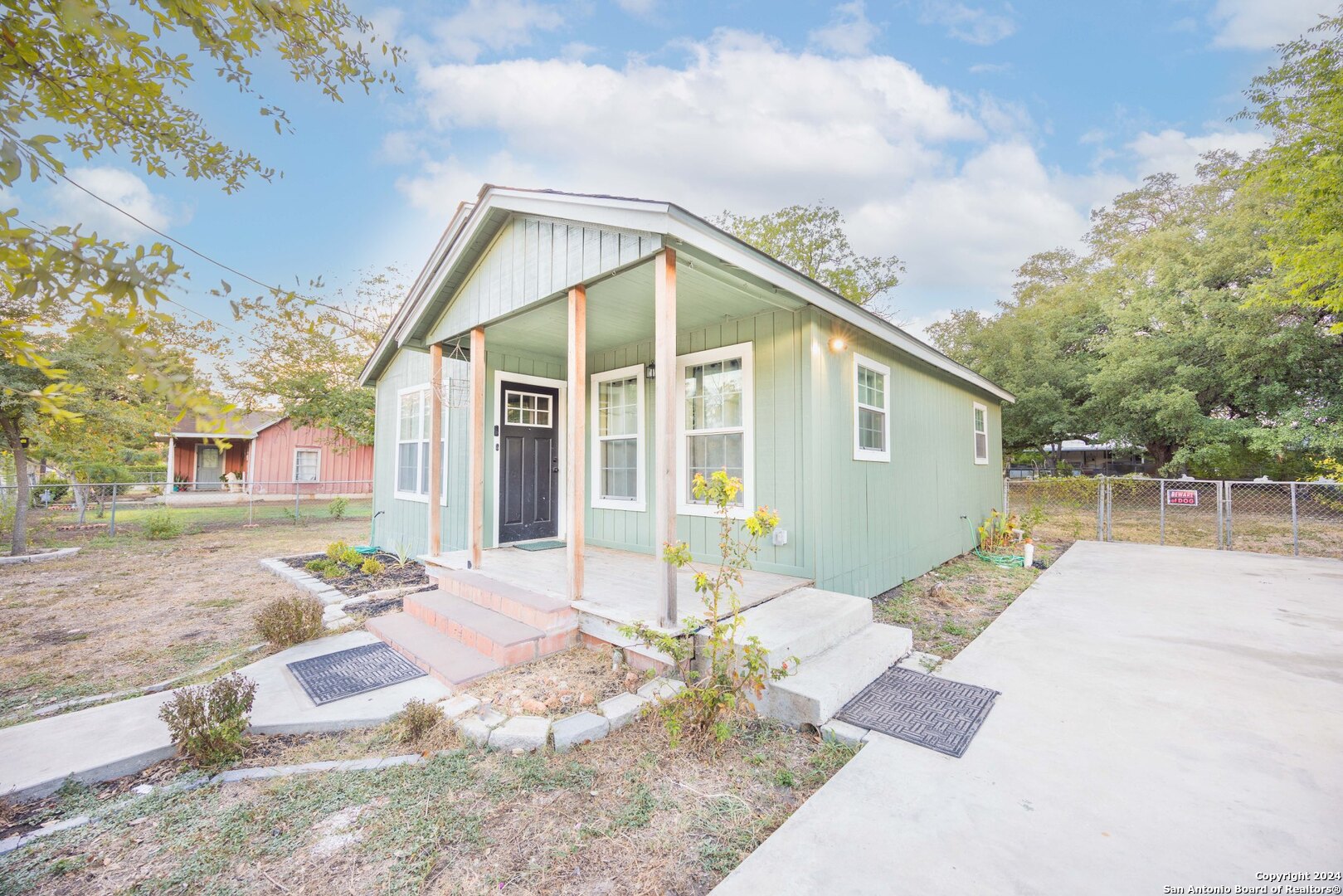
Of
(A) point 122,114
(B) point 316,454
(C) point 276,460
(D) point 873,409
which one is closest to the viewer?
(A) point 122,114

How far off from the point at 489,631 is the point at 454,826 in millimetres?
1708

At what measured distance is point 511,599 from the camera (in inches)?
151

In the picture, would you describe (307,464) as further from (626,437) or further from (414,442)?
(626,437)

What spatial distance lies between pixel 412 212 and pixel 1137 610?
9.90m

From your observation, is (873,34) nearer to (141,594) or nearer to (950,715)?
(950,715)

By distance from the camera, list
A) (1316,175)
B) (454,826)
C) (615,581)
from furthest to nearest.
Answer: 1. (1316,175)
2. (615,581)
3. (454,826)

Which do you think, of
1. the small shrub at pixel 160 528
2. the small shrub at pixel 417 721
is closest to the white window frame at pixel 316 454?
the small shrub at pixel 160 528

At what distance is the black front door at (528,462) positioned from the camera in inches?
244

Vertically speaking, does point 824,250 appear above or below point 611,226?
above

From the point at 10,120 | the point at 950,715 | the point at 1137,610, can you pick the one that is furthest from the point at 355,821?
the point at 1137,610

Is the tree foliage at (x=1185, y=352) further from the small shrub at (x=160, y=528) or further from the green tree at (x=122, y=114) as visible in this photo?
the small shrub at (x=160, y=528)

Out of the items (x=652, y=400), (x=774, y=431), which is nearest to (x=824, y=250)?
(x=652, y=400)

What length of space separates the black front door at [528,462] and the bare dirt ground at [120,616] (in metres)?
2.53

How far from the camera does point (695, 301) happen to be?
447cm
